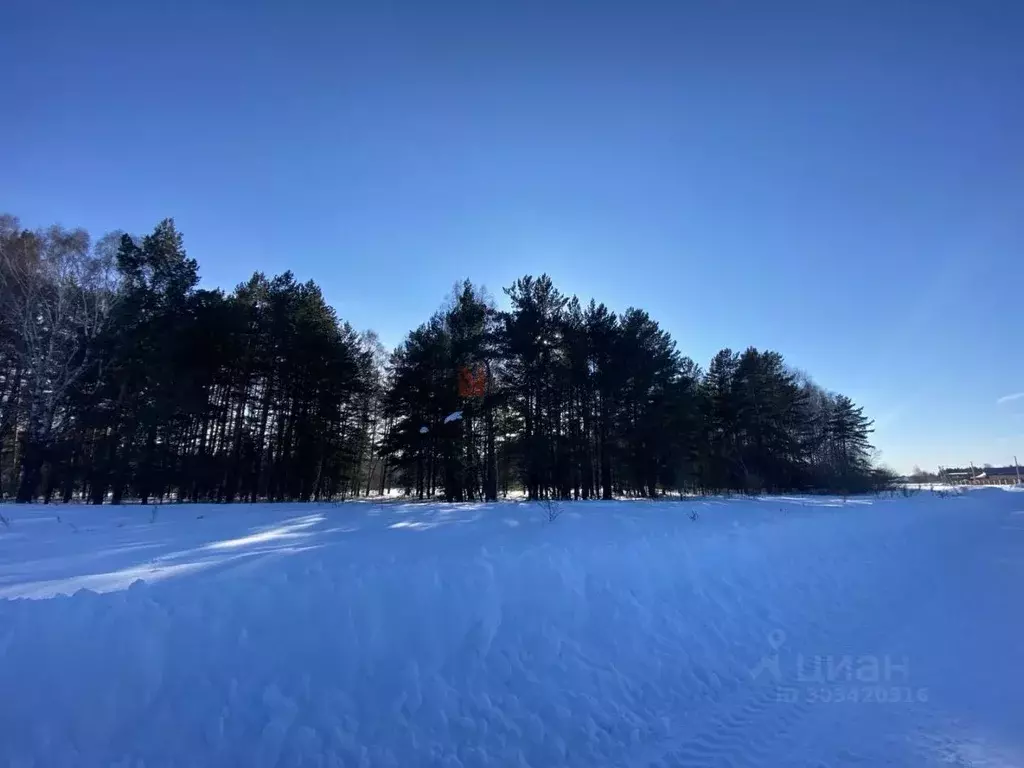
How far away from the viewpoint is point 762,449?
38.4 meters

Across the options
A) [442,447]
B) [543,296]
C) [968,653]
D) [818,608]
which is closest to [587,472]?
[442,447]

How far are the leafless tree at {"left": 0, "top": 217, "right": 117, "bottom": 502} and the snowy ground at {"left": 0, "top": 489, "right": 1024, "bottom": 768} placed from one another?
17.0 meters

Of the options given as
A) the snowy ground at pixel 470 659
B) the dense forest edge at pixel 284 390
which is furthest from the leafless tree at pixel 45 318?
the snowy ground at pixel 470 659

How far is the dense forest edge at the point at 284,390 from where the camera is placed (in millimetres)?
22156

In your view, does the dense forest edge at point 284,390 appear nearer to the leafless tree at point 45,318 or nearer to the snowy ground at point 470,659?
the leafless tree at point 45,318

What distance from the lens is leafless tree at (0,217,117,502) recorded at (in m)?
20.6

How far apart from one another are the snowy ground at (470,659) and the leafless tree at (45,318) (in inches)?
Answer: 668

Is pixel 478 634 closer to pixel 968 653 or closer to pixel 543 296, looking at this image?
pixel 968 653

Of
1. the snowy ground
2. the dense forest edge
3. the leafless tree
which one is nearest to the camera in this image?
the snowy ground

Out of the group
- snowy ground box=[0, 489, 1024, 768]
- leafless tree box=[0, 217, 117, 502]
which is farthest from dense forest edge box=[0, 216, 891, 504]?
snowy ground box=[0, 489, 1024, 768]

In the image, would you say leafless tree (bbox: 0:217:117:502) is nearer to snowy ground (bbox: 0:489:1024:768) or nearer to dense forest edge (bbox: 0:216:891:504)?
dense forest edge (bbox: 0:216:891:504)

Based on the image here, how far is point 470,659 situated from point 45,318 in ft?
91.3

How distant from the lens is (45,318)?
2152 cm

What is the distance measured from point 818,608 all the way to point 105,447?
31847 millimetres
